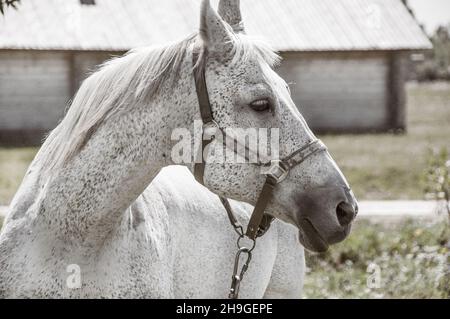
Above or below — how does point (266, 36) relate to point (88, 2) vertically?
below

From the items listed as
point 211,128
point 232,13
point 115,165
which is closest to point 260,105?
point 211,128

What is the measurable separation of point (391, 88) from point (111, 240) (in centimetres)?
1801

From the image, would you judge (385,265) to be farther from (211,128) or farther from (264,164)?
(211,128)

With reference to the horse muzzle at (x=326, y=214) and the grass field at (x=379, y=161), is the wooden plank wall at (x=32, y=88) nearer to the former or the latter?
the grass field at (x=379, y=161)

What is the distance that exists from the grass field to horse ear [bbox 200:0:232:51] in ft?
16.2

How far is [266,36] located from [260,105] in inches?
667

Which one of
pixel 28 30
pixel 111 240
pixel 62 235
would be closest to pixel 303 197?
pixel 111 240

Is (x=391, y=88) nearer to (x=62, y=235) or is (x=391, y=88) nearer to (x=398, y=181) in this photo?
(x=398, y=181)

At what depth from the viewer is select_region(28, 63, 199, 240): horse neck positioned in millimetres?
2621

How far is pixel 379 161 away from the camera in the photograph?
1323cm

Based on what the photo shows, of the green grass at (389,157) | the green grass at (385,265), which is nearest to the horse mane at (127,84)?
the green grass at (385,265)

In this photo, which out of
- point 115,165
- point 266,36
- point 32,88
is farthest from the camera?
point 266,36

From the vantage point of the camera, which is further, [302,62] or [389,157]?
[302,62]
